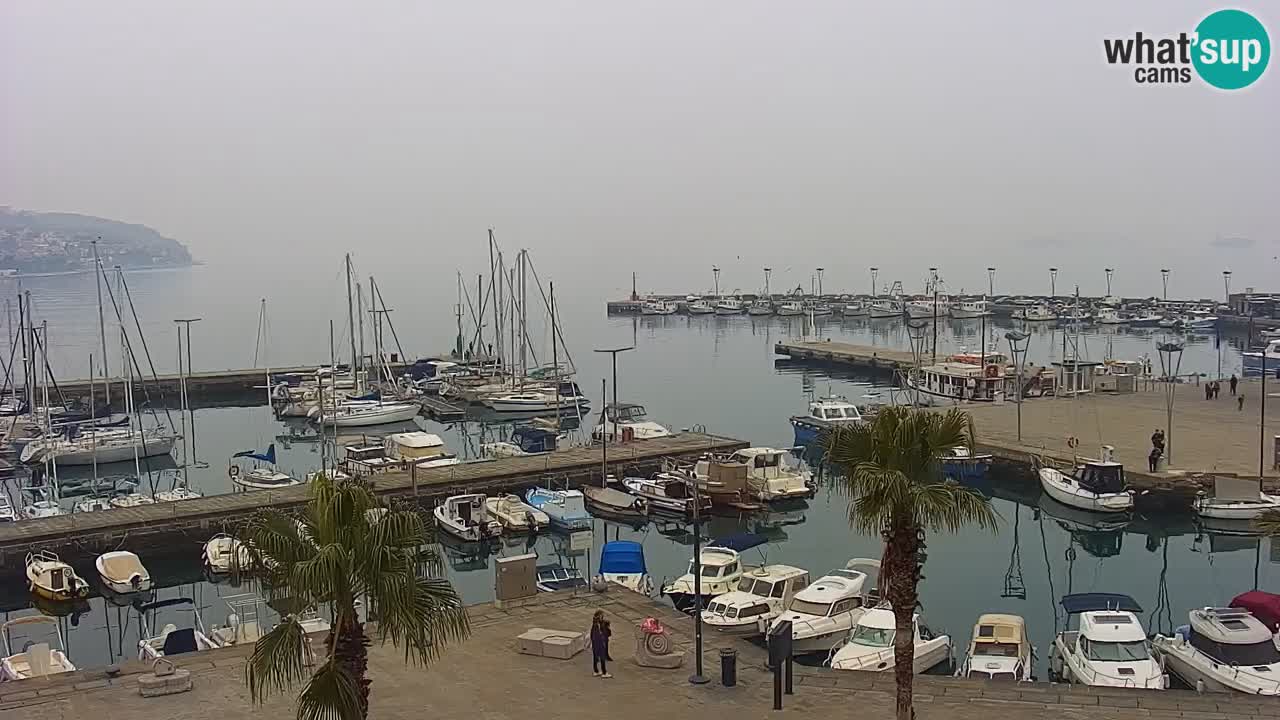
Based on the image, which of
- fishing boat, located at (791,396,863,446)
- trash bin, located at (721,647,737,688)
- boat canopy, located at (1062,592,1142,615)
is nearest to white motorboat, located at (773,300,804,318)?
fishing boat, located at (791,396,863,446)

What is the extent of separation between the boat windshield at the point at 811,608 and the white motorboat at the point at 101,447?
37548 millimetres

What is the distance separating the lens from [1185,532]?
3597 cm

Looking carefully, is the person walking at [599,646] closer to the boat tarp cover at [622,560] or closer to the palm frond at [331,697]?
the palm frond at [331,697]

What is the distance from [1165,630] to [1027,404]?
30934mm

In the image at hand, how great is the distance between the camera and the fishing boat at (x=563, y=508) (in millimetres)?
36781

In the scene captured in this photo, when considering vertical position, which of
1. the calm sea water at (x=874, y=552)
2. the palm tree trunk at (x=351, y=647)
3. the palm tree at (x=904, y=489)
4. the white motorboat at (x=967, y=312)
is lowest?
the calm sea water at (x=874, y=552)

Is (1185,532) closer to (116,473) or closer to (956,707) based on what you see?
(956,707)

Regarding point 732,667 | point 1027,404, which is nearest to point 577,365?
point 1027,404

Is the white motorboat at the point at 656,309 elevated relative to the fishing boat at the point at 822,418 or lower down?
elevated

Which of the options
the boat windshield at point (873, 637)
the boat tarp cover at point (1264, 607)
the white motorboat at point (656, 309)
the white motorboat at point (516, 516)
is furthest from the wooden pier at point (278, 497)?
the white motorboat at point (656, 309)

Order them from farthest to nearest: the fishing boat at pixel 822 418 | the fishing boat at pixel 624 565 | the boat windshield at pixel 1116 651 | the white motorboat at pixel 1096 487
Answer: the fishing boat at pixel 822 418 → the white motorboat at pixel 1096 487 → the fishing boat at pixel 624 565 → the boat windshield at pixel 1116 651

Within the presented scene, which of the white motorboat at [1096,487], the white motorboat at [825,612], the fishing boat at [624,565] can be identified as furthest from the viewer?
the white motorboat at [1096,487]

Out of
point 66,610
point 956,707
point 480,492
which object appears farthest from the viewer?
point 480,492

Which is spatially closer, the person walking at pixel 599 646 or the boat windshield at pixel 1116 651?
the person walking at pixel 599 646
